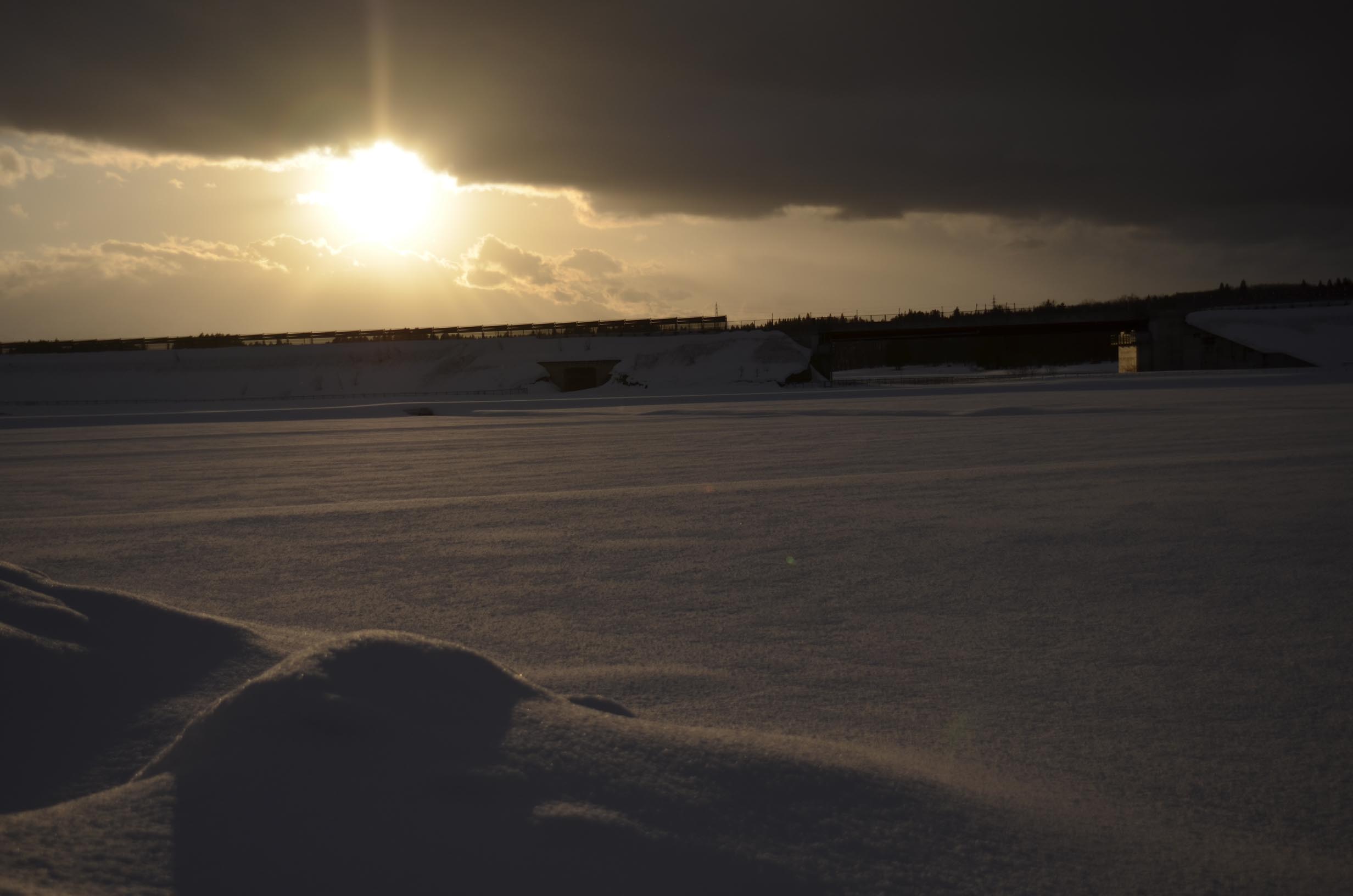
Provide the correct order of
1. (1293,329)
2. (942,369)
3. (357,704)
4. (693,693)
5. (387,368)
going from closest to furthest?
1. (357,704)
2. (693,693)
3. (1293,329)
4. (387,368)
5. (942,369)

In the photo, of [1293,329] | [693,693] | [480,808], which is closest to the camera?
[480,808]

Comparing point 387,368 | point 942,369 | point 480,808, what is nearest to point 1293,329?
point 942,369

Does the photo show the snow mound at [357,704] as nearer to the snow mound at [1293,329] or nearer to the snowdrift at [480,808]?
the snowdrift at [480,808]

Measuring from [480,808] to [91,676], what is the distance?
1.62m

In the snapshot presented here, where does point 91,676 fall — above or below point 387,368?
below

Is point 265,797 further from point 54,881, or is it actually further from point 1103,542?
point 1103,542

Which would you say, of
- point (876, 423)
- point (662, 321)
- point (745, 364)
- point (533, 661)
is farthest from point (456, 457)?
point (662, 321)

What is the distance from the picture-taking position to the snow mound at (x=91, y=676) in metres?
2.31

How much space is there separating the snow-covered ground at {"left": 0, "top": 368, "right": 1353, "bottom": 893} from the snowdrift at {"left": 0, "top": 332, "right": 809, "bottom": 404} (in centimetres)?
4752

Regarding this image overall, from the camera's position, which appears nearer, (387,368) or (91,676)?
(91,676)

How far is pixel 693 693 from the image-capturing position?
319cm

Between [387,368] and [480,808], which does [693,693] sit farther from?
[387,368]

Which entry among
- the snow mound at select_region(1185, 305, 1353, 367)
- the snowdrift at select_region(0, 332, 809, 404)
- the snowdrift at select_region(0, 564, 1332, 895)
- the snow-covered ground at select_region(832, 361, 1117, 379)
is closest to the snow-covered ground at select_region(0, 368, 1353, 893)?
the snowdrift at select_region(0, 564, 1332, 895)

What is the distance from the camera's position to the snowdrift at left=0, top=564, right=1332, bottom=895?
69.6 inches
